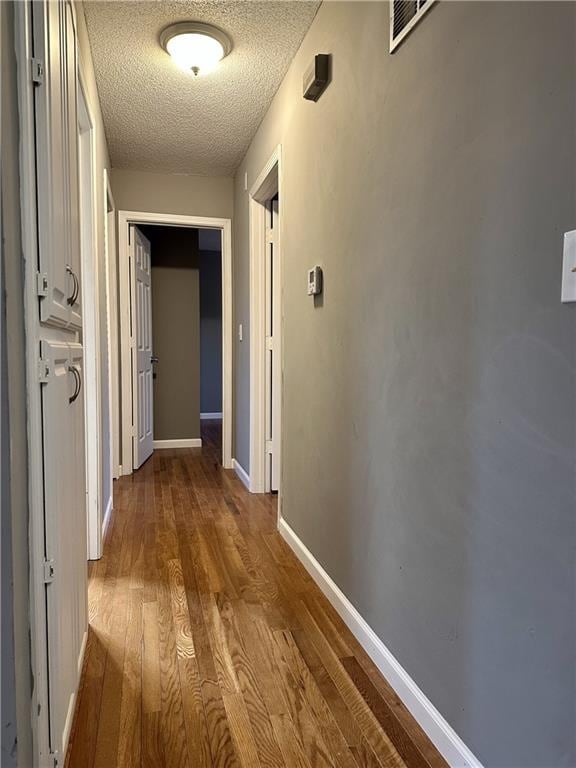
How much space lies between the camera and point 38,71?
3.05 feet

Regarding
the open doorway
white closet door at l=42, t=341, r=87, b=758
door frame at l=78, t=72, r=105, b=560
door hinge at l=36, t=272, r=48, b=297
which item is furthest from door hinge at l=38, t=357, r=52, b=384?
the open doorway

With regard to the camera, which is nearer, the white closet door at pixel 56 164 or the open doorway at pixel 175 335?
the white closet door at pixel 56 164

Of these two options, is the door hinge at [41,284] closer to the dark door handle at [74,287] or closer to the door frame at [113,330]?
the dark door handle at [74,287]

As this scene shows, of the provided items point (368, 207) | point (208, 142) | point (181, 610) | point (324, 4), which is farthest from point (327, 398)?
point (208, 142)

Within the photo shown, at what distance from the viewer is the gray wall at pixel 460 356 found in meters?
0.88

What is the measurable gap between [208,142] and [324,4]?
155cm

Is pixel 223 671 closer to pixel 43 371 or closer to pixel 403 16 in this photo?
pixel 43 371

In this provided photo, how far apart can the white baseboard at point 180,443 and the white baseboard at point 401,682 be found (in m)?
3.11

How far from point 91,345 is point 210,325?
495cm

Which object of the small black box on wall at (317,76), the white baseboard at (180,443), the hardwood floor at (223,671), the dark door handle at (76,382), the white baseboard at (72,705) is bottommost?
the hardwood floor at (223,671)

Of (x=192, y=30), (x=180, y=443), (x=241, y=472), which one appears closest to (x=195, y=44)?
(x=192, y=30)

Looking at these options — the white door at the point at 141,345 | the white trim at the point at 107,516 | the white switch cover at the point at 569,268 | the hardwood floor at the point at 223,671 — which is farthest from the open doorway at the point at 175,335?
the white switch cover at the point at 569,268

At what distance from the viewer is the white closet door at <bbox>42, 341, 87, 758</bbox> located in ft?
3.27

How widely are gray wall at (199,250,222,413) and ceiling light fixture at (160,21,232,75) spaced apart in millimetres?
4920
